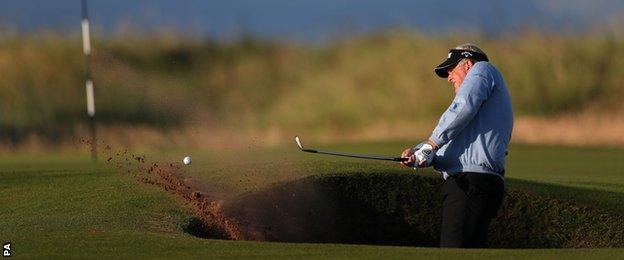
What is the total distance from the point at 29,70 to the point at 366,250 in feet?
83.6

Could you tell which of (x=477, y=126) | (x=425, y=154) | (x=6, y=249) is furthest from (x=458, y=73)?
(x=6, y=249)

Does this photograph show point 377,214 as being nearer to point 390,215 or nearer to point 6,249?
point 390,215

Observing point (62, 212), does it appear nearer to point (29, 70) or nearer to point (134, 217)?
point (134, 217)

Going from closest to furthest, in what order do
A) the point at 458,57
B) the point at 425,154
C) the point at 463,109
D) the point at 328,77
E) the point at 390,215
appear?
1. the point at 463,109
2. the point at 425,154
3. the point at 458,57
4. the point at 390,215
5. the point at 328,77

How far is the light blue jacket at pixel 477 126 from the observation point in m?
8.59

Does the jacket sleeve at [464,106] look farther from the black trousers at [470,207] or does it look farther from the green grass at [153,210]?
the green grass at [153,210]

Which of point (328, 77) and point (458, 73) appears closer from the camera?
point (458, 73)

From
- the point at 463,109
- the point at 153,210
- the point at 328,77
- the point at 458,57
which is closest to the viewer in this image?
the point at 463,109

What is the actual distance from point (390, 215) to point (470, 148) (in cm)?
310

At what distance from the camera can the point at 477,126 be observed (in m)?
8.70

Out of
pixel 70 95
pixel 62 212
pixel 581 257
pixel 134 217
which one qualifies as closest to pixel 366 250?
pixel 581 257

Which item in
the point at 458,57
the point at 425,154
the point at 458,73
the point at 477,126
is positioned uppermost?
the point at 458,57

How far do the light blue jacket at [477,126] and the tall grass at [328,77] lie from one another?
803 inches

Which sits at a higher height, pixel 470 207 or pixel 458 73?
pixel 458 73
